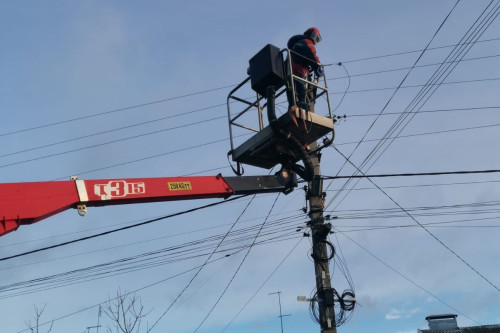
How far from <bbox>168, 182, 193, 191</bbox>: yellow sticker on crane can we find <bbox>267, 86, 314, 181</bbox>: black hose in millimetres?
1665

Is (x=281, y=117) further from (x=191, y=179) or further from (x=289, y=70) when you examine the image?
Answer: (x=191, y=179)

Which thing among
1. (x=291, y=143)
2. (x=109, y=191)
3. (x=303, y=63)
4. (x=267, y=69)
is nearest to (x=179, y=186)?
(x=109, y=191)

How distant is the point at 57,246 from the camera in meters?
8.73

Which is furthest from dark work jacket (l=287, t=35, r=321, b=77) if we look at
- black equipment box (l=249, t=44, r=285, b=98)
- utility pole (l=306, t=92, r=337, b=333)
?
utility pole (l=306, t=92, r=337, b=333)

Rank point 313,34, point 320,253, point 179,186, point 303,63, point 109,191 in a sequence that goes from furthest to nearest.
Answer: point 320,253 < point 313,34 < point 303,63 < point 179,186 < point 109,191

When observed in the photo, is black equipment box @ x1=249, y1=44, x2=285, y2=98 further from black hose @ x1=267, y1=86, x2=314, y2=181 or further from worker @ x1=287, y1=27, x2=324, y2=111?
worker @ x1=287, y1=27, x2=324, y2=111

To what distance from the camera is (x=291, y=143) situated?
847 cm

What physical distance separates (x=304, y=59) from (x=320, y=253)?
5040mm

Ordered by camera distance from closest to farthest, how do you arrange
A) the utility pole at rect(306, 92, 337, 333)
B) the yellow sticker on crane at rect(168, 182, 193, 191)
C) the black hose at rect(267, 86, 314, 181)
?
the yellow sticker on crane at rect(168, 182, 193, 191)
the black hose at rect(267, 86, 314, 181)
the utility pole at rect(306, 92, 337, 333)

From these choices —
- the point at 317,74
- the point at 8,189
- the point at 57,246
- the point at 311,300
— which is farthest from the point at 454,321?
the point at 8,189

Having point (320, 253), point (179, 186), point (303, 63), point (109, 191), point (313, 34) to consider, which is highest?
point (313, 34)

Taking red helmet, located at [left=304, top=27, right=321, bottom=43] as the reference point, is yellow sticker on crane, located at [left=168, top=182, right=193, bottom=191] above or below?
below

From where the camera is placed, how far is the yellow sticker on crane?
783cm

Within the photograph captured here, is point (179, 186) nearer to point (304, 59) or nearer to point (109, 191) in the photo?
point (109, 191)
